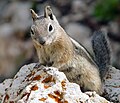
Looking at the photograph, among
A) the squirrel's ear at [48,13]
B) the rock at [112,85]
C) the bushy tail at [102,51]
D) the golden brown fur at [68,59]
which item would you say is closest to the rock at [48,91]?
the golden brown fur at [68,59]

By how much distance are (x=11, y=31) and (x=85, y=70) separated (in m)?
7.75

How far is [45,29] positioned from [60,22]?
760 cm

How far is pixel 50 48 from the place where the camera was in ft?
19.7

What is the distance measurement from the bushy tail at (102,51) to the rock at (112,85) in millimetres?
116

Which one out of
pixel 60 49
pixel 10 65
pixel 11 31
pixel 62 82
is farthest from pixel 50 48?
pixel 11 31

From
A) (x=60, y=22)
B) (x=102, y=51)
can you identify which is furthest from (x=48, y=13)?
(x=60, y=22)

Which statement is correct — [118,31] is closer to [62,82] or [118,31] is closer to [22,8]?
[22,8]

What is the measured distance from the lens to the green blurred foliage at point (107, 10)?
13184 millimetres

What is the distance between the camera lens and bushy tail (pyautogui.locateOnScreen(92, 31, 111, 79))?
655cm

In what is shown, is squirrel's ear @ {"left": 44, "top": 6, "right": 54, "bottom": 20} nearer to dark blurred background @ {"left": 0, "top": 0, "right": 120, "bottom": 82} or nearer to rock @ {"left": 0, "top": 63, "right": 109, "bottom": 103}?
rock @ {"left": 0, "top": 63, "right": 109, "bottom": 103}

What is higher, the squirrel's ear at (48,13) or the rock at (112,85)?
the squirrel's ear at (48,13)

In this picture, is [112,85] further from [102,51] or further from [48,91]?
[48,91]

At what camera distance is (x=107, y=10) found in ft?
43.6

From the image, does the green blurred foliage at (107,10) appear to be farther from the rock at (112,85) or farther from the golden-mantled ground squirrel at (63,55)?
the golden-mantled ground squirrel at (63,55)
